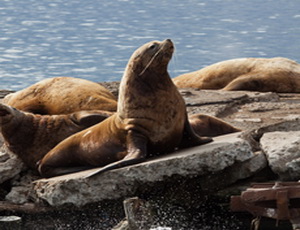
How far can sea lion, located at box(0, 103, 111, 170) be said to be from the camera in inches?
408

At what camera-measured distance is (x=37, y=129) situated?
10.6 m

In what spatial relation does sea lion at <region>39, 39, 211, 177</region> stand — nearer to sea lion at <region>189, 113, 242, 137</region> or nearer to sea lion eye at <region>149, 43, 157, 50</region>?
sea lion eye at <region>149, 43, 157, 50</region>

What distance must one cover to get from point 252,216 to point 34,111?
4.45m

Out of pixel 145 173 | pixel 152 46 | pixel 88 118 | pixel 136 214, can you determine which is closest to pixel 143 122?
pixel 145 173

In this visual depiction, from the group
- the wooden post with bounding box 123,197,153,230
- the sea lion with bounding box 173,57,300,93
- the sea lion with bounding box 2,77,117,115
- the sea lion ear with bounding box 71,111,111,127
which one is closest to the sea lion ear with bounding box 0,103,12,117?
the sea lion ear with bounding box 71,111,111,127

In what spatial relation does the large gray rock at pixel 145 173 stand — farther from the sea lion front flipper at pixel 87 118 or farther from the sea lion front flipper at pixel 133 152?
the sea lion front flipper at pixel 87 118

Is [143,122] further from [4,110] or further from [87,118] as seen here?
[4,110]

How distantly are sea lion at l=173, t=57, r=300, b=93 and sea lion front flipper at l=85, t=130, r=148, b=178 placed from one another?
5.67m

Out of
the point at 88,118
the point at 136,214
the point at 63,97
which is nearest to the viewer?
the point at 136,214

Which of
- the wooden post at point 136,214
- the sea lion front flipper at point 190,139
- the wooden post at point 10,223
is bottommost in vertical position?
the wooden post at point 10,223

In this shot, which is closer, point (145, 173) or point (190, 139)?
point (145, 173)

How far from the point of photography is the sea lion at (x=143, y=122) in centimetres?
894

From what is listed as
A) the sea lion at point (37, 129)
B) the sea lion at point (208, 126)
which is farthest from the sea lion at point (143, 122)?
the sea lion at point (37, 129)

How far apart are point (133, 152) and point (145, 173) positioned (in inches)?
10.8
